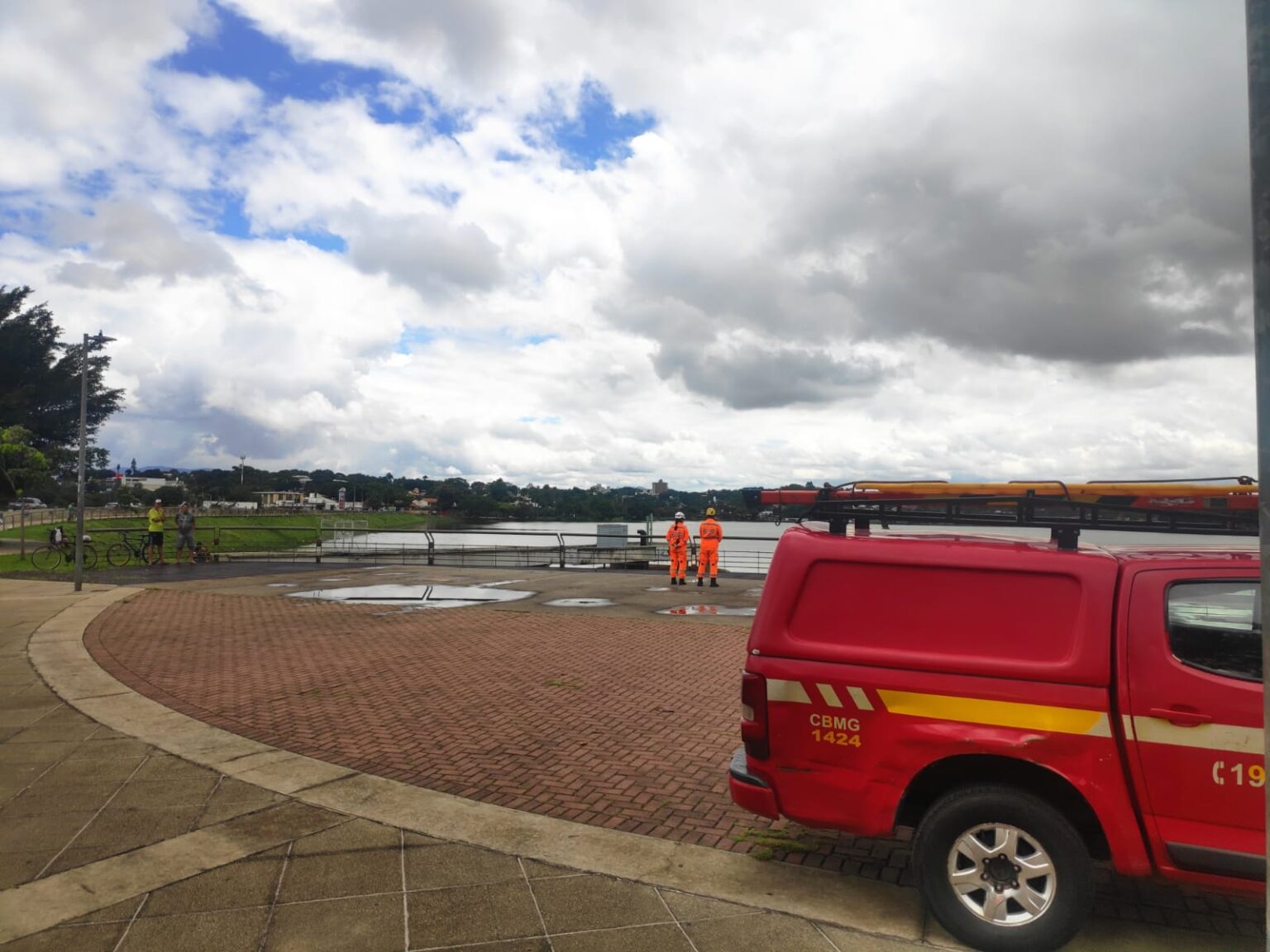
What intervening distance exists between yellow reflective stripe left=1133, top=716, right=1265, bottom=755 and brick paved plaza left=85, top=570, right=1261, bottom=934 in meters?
1.00

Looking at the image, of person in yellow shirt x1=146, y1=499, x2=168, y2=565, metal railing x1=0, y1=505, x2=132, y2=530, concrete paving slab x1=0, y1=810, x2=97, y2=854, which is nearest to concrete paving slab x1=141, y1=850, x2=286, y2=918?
concrete paving slab x1=0, y1=810, x2=97, y2=854

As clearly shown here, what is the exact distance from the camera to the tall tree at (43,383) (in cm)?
5434

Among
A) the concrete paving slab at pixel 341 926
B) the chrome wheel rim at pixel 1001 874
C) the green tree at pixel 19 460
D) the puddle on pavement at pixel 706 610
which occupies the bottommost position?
the puddle on pavement at pixel 706 610

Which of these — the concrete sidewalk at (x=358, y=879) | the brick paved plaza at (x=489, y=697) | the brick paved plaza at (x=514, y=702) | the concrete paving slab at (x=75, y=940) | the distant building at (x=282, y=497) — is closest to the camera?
the concrete paving slab at (x=75, y=940)

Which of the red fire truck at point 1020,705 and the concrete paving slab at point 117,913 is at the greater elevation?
the red fire truck at point 1020,705

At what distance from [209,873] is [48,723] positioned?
392cm

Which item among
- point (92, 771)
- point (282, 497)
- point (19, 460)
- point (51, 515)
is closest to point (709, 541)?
point (92, 771)

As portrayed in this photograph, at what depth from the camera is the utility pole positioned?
200 cm

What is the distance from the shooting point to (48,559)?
22953mm

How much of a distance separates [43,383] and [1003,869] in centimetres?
6667

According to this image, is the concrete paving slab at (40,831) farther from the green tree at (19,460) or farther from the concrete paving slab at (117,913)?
the green tree at (19,460)

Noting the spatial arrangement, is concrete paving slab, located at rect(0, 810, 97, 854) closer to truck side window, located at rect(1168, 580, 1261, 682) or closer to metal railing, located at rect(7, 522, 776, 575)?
truck side window, located at rect(1168, 580, 1261, 682)

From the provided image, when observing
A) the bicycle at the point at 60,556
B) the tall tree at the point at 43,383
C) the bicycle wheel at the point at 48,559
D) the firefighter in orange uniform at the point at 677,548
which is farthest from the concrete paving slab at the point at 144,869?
the tall tree at the point at 43,383

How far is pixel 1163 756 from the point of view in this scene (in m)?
3.34
